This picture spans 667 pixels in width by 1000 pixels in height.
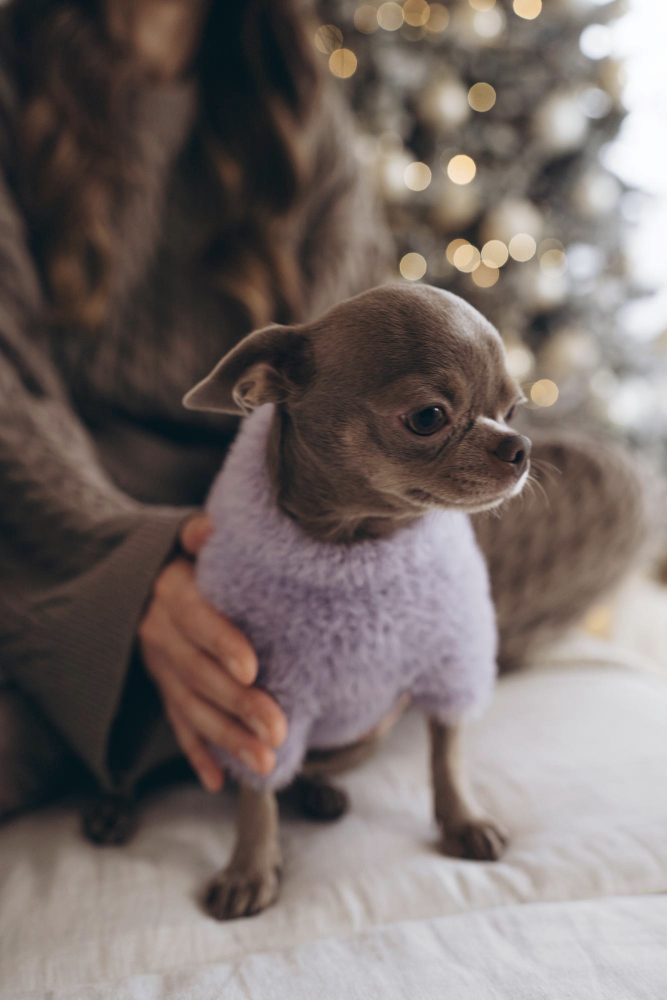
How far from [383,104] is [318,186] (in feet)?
1.95

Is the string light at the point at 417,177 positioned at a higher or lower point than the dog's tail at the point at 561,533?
higher

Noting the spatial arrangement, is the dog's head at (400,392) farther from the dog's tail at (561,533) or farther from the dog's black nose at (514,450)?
the dog's tail at (561,533)

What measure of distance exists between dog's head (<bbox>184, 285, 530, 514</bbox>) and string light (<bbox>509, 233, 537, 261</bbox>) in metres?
1.28

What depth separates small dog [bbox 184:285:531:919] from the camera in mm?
471

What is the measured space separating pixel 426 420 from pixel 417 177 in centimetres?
142

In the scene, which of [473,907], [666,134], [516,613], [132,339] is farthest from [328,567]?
[666,134]

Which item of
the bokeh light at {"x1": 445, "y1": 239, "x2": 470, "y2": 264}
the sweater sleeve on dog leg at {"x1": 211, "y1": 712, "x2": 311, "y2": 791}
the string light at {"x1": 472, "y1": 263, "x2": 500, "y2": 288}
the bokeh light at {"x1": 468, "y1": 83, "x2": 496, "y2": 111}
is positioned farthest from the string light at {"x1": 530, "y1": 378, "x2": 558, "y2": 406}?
the sweater sleeve on dog leg at {"x1": 211, "y1": 712, "x2": 311, "y2": 791}

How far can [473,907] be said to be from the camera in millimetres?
576

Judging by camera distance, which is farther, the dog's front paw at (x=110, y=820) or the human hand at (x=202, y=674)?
the dog's front paw at (x=110, y=820)

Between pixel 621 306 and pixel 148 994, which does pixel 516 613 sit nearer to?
pixel 148 994

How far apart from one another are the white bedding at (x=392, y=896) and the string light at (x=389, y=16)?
64.5 inches

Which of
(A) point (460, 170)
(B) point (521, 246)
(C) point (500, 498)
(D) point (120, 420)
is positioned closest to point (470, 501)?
(C) point (500, 498)

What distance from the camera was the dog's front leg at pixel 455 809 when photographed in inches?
25.6

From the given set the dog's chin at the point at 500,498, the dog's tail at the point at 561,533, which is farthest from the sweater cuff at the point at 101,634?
the dog's tail at the point at 561,533
